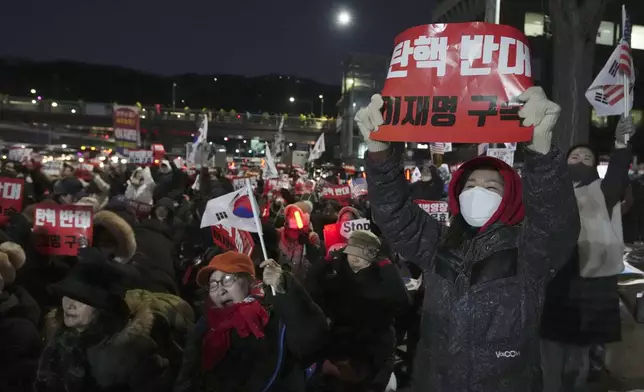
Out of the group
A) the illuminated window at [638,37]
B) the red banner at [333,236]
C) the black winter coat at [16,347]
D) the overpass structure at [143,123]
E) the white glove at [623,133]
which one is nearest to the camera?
the black winter coat at [16,347]

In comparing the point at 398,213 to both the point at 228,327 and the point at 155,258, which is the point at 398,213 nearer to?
the point at 228,327

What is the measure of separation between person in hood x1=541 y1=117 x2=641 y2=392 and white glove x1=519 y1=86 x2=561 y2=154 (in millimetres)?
1919

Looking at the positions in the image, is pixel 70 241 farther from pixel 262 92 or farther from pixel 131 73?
pixel 131 73

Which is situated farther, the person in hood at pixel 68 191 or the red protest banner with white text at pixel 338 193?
the red protest banner with white text at pixel 338 193

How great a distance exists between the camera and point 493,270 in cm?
237

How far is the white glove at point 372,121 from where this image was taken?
2.56 metres

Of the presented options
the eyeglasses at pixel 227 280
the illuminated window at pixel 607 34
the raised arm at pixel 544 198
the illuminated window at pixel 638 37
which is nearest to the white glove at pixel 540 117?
the raised arm at pixel 544 198

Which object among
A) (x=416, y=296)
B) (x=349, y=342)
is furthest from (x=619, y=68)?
(x=349, y=342)

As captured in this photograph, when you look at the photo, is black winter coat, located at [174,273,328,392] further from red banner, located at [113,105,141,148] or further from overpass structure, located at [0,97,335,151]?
overpass structure, located at [0,97,335,151]

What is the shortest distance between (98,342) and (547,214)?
8.05 ft

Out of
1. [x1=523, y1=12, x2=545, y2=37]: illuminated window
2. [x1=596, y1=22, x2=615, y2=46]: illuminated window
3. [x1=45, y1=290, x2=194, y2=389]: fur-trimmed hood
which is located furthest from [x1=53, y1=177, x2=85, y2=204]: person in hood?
[x1=596, y1=22, x2=615, y2=46]: illuminated window

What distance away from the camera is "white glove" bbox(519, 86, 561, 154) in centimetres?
216

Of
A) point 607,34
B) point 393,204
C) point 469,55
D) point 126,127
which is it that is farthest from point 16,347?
point 607,34

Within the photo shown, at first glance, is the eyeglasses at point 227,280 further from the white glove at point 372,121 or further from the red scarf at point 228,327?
the white glove at point 372,121
